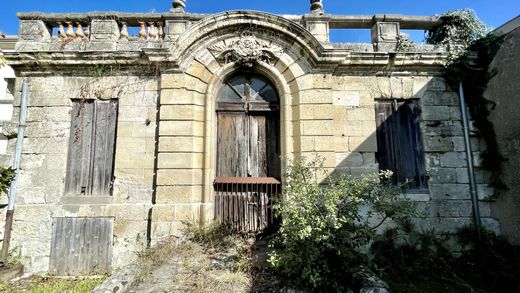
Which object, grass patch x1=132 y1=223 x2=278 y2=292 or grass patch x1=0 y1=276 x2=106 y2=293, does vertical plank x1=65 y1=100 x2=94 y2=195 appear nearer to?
grass patch x1=0 y1=276 x2=106 y2=293

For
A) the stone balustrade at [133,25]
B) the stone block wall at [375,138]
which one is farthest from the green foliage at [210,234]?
the stone balustrade at [133,25]

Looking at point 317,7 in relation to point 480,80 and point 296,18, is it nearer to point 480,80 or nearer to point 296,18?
point 296,18

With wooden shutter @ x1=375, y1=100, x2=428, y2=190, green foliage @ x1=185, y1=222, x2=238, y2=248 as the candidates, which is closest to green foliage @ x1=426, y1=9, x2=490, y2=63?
wooden shutter @ x1=375, y1=100, x2=428, y2=190

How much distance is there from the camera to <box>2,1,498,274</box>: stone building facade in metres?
5.17

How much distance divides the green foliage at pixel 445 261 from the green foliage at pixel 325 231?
1037 millimetres

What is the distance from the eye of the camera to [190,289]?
11.6 feet

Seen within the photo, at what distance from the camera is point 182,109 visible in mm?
Result: 5375

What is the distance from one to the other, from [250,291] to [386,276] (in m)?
2.55

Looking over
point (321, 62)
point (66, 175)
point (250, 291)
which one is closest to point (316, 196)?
point (250, 291)

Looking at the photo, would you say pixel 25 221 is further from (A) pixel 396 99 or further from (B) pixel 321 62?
(A) pixel 396 99

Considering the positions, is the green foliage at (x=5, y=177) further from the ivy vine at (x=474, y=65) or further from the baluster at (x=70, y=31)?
the ivy vine at (x=474, y=65)

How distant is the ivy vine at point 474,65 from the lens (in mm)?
5426

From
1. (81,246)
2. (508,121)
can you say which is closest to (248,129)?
(81,246)

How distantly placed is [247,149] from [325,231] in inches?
98.4
